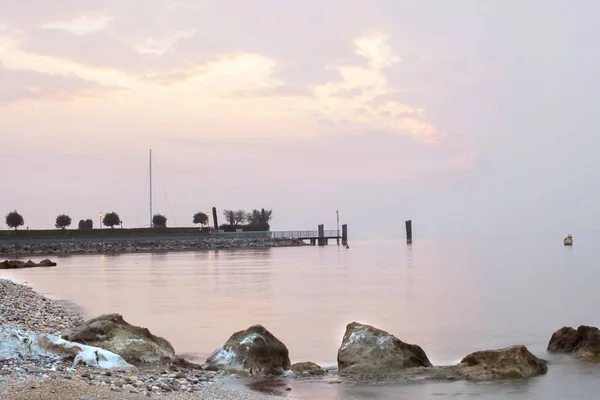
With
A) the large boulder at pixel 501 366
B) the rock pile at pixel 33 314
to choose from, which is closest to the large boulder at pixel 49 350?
the rock pile at pixel 33 314

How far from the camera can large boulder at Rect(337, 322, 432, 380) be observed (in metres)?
12.5

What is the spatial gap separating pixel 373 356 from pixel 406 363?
647mm

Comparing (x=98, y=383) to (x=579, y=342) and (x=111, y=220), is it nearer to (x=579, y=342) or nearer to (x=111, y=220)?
(x=579, y=342)

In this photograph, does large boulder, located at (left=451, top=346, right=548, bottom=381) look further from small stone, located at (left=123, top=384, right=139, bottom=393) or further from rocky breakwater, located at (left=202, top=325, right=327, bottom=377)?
small stone, located at (left=123, top=384, right=139, bottom=393)

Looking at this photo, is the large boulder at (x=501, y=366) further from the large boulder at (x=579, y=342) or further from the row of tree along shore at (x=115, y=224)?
the row of tree along shore at (x=115, y=224)

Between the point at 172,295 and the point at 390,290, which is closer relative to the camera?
the point at 172,295

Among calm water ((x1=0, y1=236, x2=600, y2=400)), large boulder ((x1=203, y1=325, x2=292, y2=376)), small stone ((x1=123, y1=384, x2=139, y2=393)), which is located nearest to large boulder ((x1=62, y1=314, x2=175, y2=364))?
large boulder ((x1=203, y1=325, x2=292, y2=376))

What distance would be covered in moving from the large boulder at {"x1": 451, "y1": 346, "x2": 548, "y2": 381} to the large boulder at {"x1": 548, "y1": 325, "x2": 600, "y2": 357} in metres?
2.00

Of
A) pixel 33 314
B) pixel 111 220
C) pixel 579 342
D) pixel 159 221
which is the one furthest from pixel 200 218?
pixel 579 342

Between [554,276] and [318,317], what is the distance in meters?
29.9

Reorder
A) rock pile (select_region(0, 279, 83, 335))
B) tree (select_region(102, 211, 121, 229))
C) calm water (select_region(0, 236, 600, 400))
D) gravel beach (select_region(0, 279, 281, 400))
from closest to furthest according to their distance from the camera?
gravel beach (select_region(0, 279, 281, 400)) → calm water (select_region(0, 236, 600, 400)) → rock pile (select_region(0, 279, 83, 335)) → tree (select_region(102, 211, 121, 229))

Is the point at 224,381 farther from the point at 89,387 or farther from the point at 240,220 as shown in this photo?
the point at 240,220

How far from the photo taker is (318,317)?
2370 centimetres

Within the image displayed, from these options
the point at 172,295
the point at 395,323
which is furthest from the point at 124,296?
the point at 395,323
